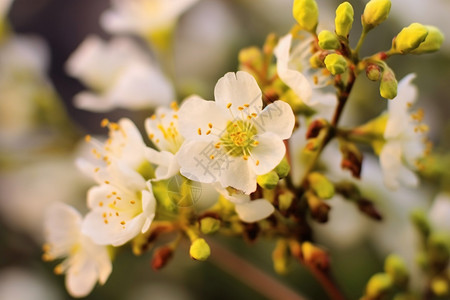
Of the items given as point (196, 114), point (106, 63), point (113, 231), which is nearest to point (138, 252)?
point (113, 231)

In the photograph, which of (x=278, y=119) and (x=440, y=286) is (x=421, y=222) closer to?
(x=440, y=286)

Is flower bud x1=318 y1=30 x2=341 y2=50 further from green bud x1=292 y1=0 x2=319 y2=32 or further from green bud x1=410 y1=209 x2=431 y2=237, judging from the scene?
green bud x1=410 y1=209 x2=431 y2=237

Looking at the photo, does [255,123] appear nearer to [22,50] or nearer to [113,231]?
[113,231]

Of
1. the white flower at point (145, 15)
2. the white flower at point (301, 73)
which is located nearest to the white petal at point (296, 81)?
the white flower at point (301, 73)

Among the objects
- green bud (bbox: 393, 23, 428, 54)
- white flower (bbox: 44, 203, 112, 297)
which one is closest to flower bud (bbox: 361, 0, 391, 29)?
green bud (bbox: 393, 23, 428, 54)

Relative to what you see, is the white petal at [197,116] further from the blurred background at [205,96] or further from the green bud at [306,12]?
the blurred background at [205,96]

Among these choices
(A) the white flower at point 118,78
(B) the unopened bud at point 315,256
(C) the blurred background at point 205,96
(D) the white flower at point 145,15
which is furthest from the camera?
(C) the blurred background at point 205,96
